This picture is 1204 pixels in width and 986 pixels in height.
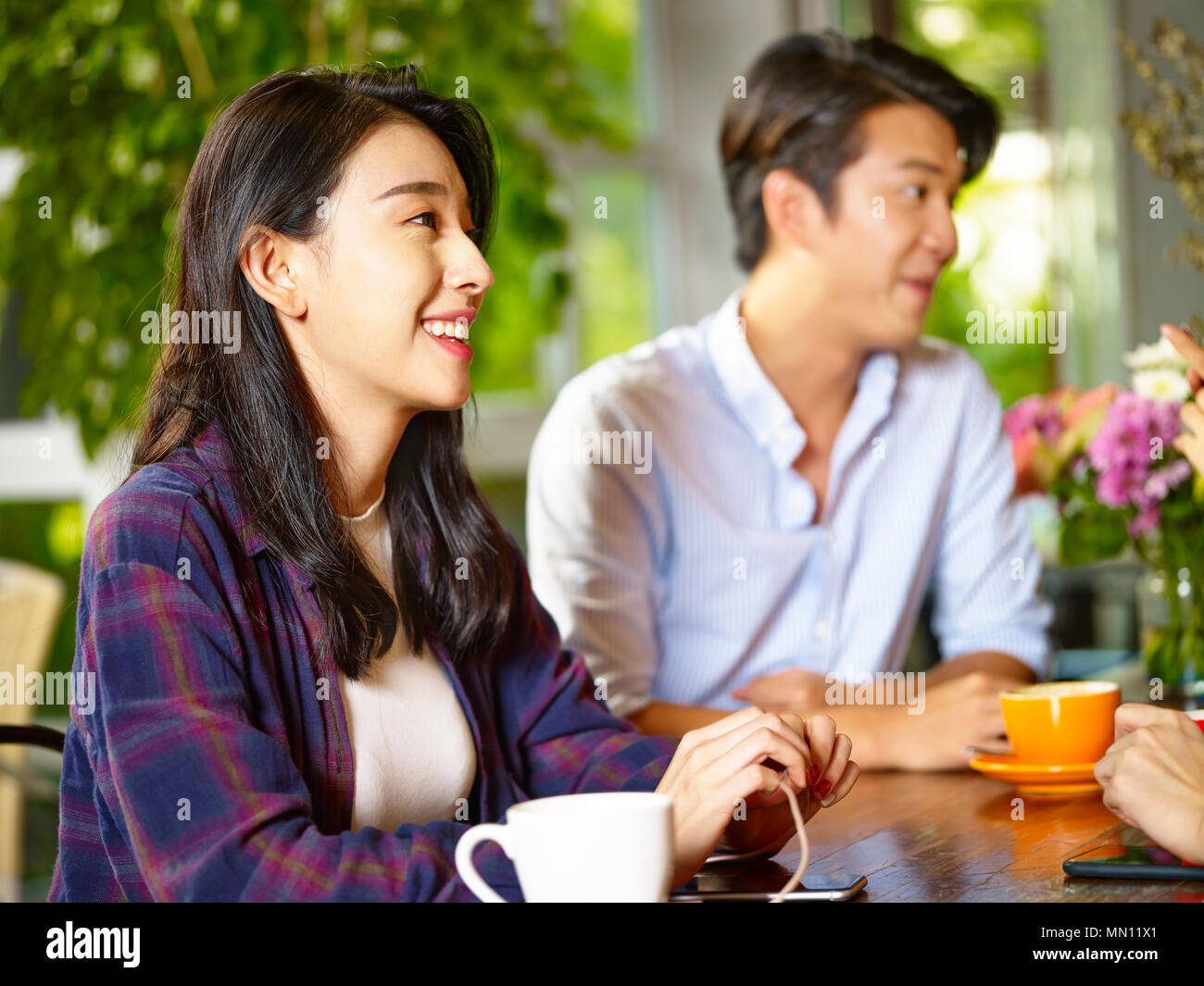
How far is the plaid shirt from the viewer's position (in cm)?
88

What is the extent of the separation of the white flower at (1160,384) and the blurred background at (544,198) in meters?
0.19

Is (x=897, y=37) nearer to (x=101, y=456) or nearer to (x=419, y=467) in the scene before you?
(x=101, y=456)

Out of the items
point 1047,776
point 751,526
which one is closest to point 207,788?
point 1047,776

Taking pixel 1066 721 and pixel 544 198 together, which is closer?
pixel 1066 721

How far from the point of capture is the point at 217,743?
906mm

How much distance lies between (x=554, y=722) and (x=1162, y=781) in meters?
0.56

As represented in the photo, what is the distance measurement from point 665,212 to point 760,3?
2.14 feet

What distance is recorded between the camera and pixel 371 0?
2.32 metres

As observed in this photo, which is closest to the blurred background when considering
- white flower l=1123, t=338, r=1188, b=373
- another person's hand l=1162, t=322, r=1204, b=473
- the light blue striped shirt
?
white flower l=1123, t=338, r=1188, b=373

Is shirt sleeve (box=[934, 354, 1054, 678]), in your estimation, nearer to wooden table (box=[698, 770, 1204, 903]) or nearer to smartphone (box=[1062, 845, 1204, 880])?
wooden table (box=[698, 770, 1204, 903])

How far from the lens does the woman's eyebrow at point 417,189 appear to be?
3.89ft

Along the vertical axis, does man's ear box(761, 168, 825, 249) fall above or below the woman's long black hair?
above

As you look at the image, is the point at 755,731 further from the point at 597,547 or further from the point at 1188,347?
the point at 597,547

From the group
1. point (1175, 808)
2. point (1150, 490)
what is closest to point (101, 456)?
point (1150, 490)
